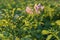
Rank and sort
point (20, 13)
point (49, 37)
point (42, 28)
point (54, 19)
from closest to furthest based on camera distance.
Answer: point (49, 37), point (42, 28), point (54, 19), point (20, 13)

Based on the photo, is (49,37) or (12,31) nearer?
(49,37)

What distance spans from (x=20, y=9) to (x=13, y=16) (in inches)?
11.6

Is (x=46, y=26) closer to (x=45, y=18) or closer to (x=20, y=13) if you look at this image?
(x=45, y=18)

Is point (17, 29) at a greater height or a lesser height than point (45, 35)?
greater

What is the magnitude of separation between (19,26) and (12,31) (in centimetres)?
15

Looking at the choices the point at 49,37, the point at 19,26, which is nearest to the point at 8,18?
the point at 19,26

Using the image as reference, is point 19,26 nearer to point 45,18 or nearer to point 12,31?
point 12,31

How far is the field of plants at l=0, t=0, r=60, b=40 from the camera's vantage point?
9.57 ft

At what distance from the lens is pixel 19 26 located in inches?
127

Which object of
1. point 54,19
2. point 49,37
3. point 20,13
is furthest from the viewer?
point 20,13

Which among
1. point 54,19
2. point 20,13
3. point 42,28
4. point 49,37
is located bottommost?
point 49,37

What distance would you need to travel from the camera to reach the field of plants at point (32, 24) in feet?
9.57

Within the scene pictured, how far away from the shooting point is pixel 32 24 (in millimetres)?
3189

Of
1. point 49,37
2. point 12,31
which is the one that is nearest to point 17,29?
point 12,31
